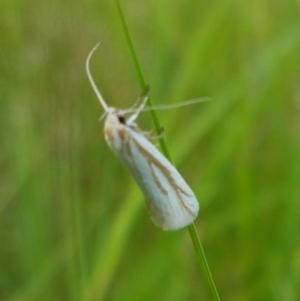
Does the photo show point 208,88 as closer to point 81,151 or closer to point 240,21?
point 240,21

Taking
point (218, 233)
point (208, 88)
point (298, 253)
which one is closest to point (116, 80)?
point (208, 88)

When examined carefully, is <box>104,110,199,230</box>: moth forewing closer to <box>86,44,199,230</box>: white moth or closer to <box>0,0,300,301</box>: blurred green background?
<box>86,44,199,230</box>: white moth

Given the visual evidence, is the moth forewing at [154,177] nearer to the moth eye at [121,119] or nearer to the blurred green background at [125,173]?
the moth eye at [121,119]

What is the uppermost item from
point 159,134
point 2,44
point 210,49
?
point 159,134

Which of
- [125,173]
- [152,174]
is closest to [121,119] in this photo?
[152,174]

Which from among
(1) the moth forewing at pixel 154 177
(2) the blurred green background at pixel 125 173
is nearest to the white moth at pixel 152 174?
(1) the moth forewing at pixel 154 177

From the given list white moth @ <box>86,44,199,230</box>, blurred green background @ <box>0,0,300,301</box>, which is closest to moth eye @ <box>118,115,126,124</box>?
white moth @ <box>86,44,199,230</box>
